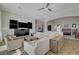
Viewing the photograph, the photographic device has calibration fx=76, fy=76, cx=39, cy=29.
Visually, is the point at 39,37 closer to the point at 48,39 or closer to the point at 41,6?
the point at 48,39

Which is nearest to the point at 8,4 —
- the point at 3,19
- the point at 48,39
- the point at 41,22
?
the point at 3,19

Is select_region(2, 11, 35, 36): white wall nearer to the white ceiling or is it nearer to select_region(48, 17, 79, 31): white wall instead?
the white ceiling

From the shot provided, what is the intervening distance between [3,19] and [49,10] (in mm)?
1164

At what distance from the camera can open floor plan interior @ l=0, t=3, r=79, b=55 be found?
1902 mm

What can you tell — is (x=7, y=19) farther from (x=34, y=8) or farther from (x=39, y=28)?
(x=39, y=28)

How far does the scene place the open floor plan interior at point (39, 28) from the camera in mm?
1902

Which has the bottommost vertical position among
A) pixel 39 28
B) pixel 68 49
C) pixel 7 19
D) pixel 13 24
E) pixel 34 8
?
pixel 68 49

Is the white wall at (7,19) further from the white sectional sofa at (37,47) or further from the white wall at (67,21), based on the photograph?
the white wall at (67,21)

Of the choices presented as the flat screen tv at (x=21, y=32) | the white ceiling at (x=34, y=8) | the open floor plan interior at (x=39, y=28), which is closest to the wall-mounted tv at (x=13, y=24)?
the open floor plan interior at (x=39, y=28)

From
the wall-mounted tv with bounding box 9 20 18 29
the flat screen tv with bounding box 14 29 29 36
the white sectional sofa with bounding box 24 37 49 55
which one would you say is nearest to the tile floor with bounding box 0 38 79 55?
the white sectional sofa with bounding box 24 37 49 55

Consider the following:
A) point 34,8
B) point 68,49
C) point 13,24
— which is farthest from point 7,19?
point 68,49

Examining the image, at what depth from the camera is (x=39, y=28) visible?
209 cm

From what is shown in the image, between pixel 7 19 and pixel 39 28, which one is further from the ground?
pixel 7 19

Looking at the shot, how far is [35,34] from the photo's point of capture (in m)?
2.06
